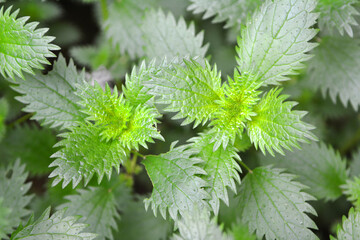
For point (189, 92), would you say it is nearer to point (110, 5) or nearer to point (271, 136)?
point (271, 136)

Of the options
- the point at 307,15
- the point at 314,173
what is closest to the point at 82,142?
the point at 307,15

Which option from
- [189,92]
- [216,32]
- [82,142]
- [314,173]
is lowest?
[314,173]

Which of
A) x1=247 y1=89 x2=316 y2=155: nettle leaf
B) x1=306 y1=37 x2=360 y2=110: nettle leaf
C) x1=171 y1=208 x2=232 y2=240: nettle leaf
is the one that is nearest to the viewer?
x1=171 y1=208 x2=232 y2=240: nettle leaf

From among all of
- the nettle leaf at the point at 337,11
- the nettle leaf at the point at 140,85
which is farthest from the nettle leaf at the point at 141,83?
the nettle leaf at the point at 337,11

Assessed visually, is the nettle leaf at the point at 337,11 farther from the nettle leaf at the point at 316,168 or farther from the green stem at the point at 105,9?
the green stem at the point at 105,9

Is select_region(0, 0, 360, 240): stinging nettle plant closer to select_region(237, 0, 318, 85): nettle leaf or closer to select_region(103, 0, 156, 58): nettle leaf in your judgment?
select_region(237, 0, 318, 85): nettle leaf

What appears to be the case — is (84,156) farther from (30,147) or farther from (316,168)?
(316,168)

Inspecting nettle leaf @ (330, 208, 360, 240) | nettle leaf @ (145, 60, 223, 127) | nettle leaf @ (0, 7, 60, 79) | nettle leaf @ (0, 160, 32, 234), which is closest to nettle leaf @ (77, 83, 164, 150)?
nettle leaf @ (145, 60, 223, 127)

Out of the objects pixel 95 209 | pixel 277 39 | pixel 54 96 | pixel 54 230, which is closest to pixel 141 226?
pixel 95 209
